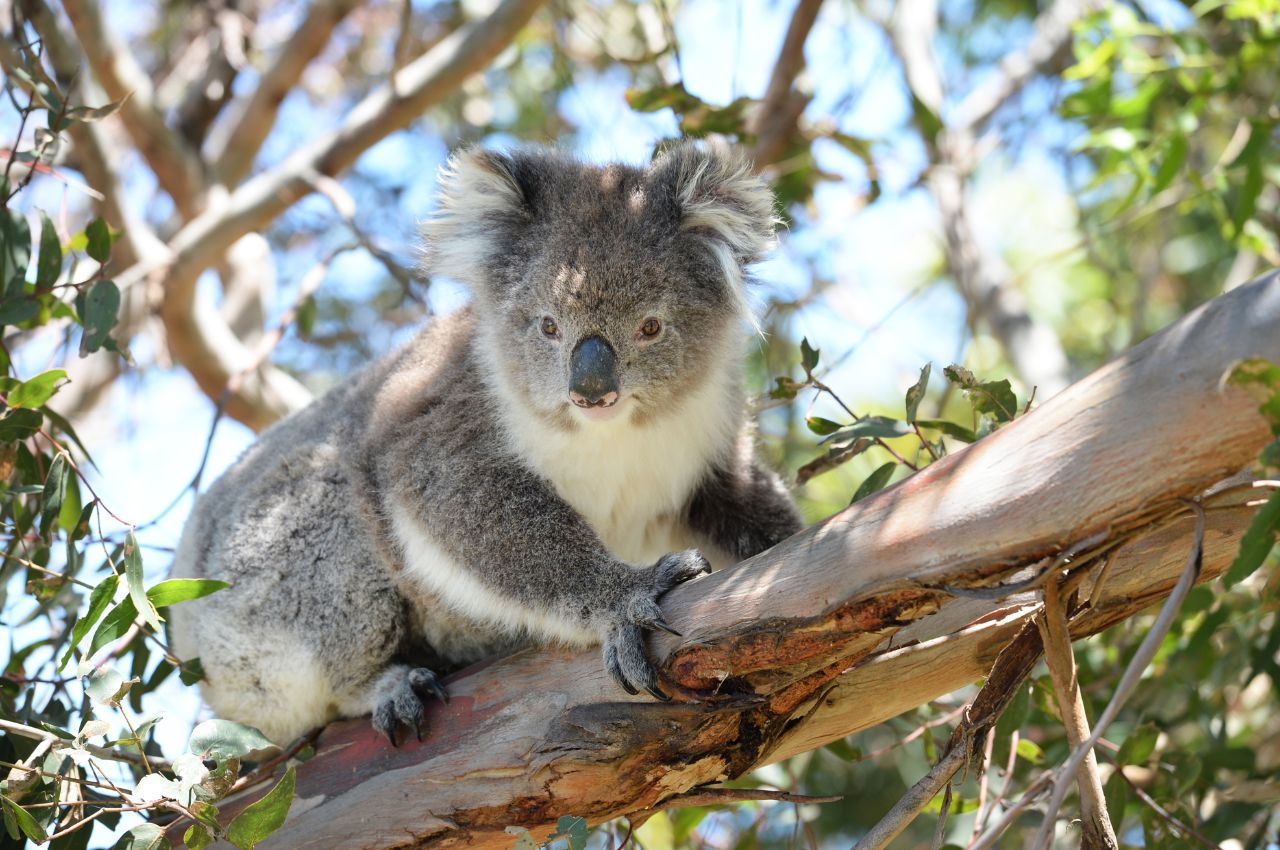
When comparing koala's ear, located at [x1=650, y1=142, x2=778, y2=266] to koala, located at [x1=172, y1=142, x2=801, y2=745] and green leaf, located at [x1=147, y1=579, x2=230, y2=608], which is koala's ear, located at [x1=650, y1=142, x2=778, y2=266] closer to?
koala, located at [x1=172, y1=142, x2=801, y2=745]

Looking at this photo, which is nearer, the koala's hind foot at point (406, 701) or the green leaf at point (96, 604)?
the green leaf at point (96, 604)

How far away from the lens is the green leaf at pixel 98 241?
3371 millimetres

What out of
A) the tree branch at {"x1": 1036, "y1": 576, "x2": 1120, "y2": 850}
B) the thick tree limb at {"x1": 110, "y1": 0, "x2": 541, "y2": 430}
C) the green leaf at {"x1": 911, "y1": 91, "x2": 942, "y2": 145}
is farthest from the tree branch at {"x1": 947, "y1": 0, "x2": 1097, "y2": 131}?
the tree branch at {"x1": 1036, "y1": 576, "x2": 1120, "y2": 850}

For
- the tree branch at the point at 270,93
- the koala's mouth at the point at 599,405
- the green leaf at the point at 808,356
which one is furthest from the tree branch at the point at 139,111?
the green leaf at the point at 808,356

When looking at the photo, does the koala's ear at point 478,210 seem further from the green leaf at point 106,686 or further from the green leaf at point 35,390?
the green leaf at point 106,686

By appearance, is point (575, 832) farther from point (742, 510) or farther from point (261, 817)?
point (742, 510)

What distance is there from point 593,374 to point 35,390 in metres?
1.41

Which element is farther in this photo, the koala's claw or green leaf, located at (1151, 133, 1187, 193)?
green leaf, located at (1151, 133, 1187, 193)

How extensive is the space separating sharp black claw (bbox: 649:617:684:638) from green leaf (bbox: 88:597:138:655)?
119cm

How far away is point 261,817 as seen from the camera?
2434 millimetres

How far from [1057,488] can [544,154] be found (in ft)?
6.88

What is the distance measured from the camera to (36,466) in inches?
129

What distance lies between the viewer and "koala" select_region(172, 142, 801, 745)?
3.04 m

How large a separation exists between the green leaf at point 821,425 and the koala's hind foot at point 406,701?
1.20 meters
